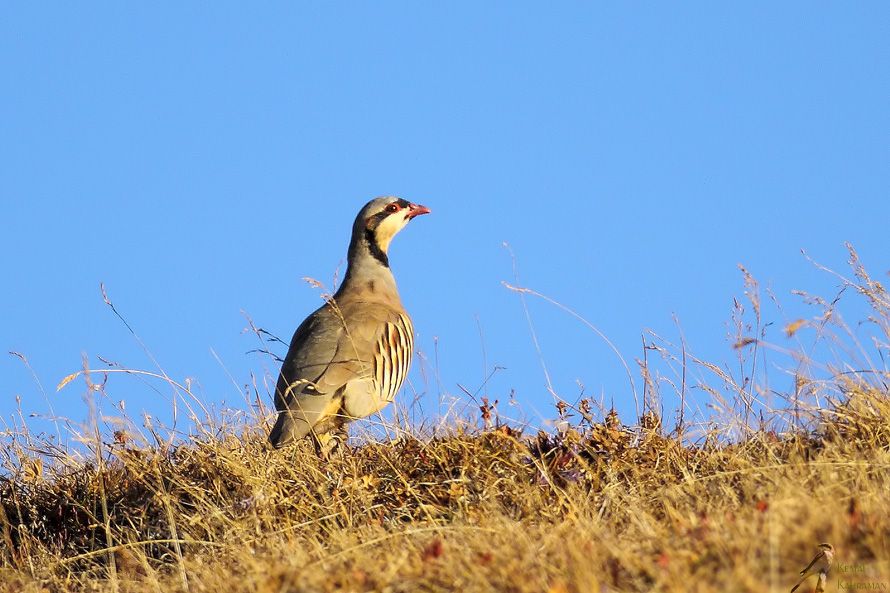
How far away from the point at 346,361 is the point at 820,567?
3.87m

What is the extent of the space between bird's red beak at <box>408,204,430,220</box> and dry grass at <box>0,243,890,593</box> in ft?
6.61

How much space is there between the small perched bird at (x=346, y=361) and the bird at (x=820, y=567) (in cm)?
321

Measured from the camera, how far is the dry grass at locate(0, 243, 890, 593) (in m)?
3.04

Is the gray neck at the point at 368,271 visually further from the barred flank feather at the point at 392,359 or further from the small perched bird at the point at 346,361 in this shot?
the barred flank feather at the point at 392,359

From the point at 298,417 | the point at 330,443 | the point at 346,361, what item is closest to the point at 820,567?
the point at 330,443

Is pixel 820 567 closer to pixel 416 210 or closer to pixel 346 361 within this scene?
pixel 346 361

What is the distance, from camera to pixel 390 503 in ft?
16.3

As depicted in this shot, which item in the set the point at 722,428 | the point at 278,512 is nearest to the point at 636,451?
the point at 722,428

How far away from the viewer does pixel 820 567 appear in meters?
2.91

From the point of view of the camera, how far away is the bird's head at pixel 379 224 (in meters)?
7.43

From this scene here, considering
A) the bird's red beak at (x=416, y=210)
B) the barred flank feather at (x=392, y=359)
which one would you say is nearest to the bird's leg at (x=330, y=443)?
the barred flank feather at (x=392, y=359)

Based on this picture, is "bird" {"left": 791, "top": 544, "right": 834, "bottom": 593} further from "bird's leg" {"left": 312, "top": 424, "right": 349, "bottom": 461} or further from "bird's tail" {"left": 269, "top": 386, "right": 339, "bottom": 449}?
"bird's tail" {"left": 269, "top": 386, "right": 339, "bottom": 449}

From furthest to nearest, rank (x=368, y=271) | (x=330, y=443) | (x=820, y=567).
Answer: (x=368, y=271), (x=330, y=443), (x=820, y=567)

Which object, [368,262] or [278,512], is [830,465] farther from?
[368,262]
